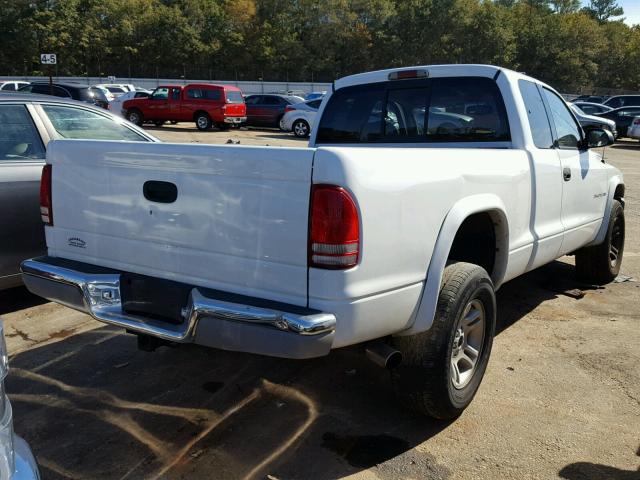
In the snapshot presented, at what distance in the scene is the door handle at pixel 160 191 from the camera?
2830 millimetres

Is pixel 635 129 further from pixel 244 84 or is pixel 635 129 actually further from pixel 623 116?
pixel 244 84

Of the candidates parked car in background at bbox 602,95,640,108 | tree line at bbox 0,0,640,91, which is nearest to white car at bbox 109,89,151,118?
parked car in background at bbox 602,95,640,108

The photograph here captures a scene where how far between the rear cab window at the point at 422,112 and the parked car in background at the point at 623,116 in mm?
25777

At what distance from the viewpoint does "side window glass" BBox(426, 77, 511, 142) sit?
412cm

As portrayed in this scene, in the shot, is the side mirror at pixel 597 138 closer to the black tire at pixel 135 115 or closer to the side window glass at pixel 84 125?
the side window glass at pixel 84 125

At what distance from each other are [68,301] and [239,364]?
1.32 metres

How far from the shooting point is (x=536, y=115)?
4324 mm

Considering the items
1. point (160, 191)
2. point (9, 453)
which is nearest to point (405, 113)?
point (160, 191)

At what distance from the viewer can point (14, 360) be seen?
13.0 ft

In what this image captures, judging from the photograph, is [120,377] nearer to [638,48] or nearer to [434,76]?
[434,76]

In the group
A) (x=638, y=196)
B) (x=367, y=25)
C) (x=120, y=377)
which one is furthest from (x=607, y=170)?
(x=367, y=25)

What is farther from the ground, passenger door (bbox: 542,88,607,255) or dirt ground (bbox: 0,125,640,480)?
passenger door (bbox: 542,88,607,255)

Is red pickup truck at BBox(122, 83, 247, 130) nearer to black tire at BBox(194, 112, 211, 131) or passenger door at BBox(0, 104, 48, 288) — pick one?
black tire at BBox(194, 112, 211, 131)

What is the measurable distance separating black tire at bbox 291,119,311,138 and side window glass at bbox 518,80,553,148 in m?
19.4
